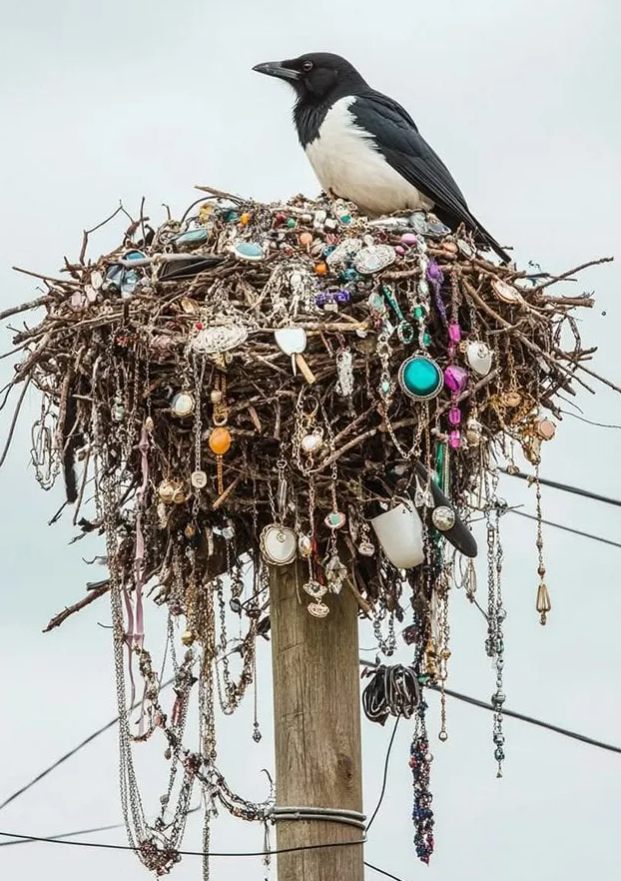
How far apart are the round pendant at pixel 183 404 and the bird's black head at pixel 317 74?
9.62 ft

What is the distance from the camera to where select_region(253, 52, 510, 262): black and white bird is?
7.11 m

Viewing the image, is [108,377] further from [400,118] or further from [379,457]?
[400,118]

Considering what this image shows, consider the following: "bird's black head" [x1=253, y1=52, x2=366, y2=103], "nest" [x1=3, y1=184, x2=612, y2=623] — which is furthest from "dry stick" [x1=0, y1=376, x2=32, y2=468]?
"bird's black head" [x1=253, y1=52, x2=366, y2=103]

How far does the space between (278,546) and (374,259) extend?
1.05 metres

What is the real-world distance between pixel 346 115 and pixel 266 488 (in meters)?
2.60

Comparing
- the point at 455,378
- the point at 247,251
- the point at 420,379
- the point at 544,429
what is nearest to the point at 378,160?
the point at 247,251

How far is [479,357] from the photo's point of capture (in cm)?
536

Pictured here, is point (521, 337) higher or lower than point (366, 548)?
higher

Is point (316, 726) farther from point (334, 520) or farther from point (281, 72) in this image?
point (281, 72)

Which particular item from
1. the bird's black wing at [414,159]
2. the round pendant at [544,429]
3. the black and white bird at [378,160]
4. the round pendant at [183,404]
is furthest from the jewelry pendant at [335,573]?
the bird's black wing at [414,159]

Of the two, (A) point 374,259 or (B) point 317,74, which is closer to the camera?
(A) point 374,259

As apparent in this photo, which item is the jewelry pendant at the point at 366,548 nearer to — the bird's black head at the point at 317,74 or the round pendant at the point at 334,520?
the round pendant at the point at 334,520

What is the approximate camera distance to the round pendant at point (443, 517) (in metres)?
5.22

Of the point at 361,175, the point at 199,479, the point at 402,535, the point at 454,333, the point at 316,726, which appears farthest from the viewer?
the point at 361,175
